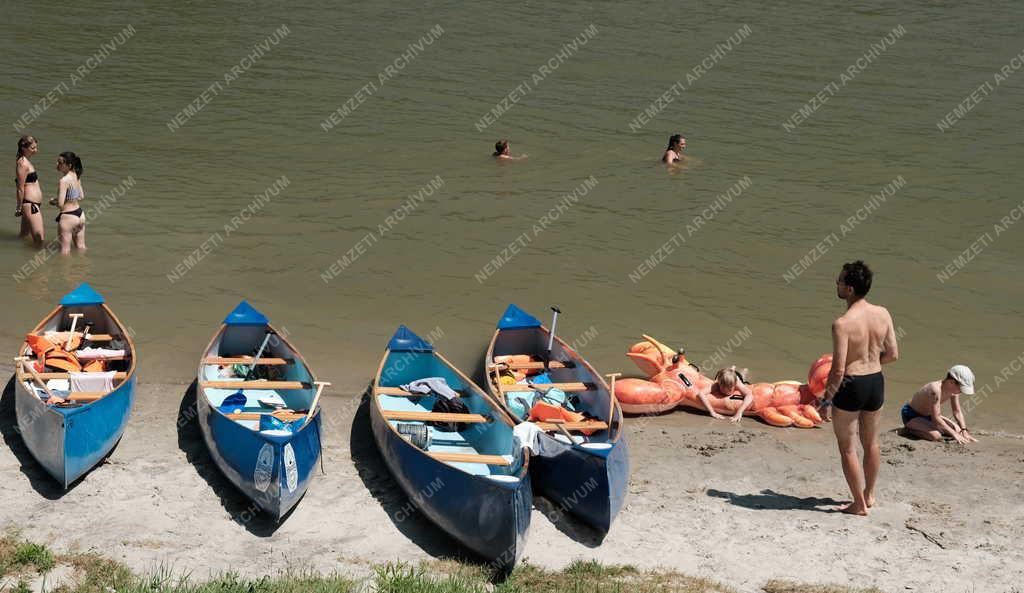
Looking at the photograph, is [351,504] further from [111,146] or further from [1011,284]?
[111,146]

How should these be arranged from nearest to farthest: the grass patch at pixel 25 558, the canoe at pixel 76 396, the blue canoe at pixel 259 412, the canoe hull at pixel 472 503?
the grass patch at pixel 25 558
the canoe hull at pixel 472 503
the blue canoe at pixel 259 412
the canoe at pixel 76 396

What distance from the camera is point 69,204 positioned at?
14.3 metres

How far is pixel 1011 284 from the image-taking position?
15469 millimetres

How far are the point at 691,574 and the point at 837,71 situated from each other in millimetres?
19803

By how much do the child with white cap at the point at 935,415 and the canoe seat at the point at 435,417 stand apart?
452 centimetres


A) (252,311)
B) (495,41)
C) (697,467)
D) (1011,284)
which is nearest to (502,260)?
(252,311)

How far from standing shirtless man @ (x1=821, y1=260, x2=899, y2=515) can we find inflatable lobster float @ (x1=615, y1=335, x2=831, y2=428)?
8.95 feet

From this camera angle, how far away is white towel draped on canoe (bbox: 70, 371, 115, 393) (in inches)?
414

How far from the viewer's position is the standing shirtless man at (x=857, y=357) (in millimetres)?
8227

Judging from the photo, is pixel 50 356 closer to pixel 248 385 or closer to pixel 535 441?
pixel 248 385

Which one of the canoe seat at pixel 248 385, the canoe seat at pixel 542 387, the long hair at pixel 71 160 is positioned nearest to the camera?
the canoe seat at pixel 248 385

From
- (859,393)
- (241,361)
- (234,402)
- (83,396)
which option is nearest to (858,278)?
(859,393)

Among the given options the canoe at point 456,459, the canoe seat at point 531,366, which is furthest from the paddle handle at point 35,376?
the canoe seat at point 531,366

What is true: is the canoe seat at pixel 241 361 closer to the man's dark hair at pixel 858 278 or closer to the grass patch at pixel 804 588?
A: the grass patch at pixel 804 588
